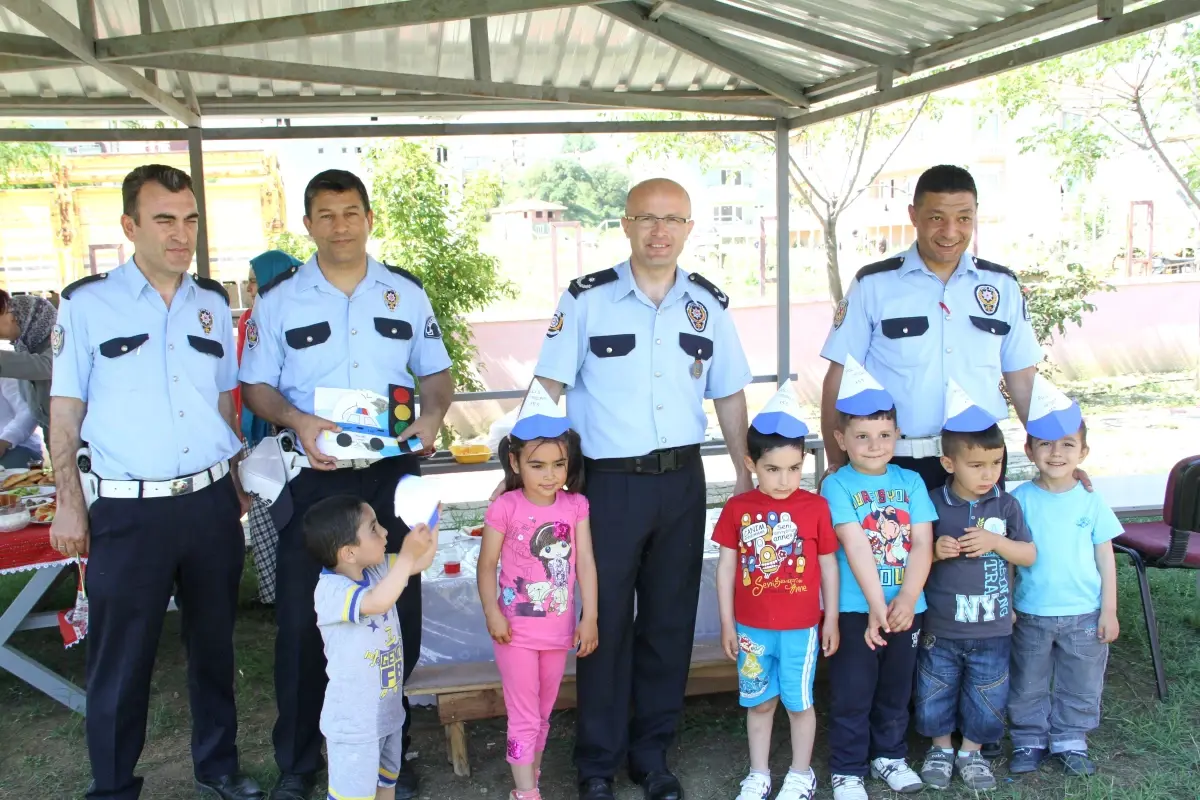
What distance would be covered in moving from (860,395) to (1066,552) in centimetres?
83

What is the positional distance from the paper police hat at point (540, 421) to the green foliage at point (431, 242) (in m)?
5.79

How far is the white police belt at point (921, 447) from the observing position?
316 cm

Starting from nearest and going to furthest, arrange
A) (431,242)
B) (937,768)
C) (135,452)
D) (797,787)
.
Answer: (135,452) < (797,787) < (937,768) < (431,242)

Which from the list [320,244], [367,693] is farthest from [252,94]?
[367,693]

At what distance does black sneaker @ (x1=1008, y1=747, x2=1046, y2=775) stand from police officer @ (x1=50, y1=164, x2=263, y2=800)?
8.25 feet

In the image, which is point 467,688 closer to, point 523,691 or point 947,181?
point 523,691

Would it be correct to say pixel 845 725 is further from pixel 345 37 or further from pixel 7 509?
pixel 345 37

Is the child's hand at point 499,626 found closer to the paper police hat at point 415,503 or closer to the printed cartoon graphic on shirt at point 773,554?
the paper police hat at point 415,503

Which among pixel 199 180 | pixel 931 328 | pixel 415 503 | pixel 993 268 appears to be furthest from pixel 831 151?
pixel 415 503

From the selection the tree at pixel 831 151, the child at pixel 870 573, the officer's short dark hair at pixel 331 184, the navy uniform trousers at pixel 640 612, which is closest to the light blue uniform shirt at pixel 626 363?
the navy uniform trousers at pixel 640 612

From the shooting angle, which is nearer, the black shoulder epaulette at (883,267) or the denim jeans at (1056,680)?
the denim jeans at (1056,680)

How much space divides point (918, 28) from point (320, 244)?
8.95 ft

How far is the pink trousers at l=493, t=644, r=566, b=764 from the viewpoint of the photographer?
2.88m

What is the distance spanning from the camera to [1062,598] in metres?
3.07
